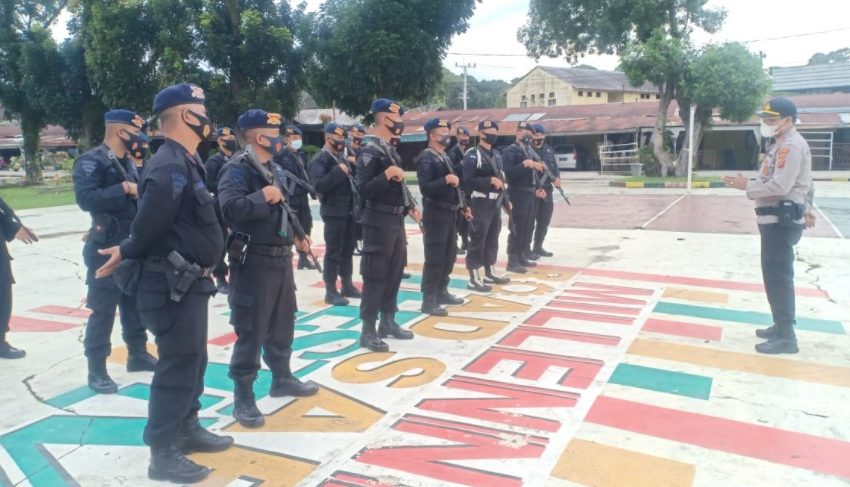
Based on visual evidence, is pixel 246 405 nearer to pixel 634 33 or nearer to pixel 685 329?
pixel 685 329

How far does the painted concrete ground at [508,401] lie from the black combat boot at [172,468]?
0.26ft

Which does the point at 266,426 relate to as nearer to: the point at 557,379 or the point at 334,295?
the point at 557,379

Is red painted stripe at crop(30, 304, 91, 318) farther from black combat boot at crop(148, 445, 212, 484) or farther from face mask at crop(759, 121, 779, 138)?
face mask at crop(759, 121, 779, 138)

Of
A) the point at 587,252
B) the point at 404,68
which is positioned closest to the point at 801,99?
the point at 404,68

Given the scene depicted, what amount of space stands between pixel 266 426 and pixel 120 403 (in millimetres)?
1109

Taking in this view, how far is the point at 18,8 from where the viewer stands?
2594 cm

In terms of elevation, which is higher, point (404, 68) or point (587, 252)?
point (404, 68)

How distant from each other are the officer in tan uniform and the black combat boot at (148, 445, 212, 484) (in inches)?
159

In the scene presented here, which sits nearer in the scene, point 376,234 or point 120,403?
point 120,403

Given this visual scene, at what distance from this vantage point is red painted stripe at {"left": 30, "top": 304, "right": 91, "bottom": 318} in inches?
247

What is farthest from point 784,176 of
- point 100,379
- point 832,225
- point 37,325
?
point 832,225

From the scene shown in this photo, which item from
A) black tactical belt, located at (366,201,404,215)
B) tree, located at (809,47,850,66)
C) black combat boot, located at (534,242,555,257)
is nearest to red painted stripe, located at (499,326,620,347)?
black tactical belt, located at (366,201,404,215)

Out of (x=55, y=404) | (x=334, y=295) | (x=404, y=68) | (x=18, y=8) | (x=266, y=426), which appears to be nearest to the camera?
(x=266, y=426)

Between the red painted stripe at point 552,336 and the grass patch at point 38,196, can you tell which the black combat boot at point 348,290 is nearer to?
the red painted stripe at point 552,336
